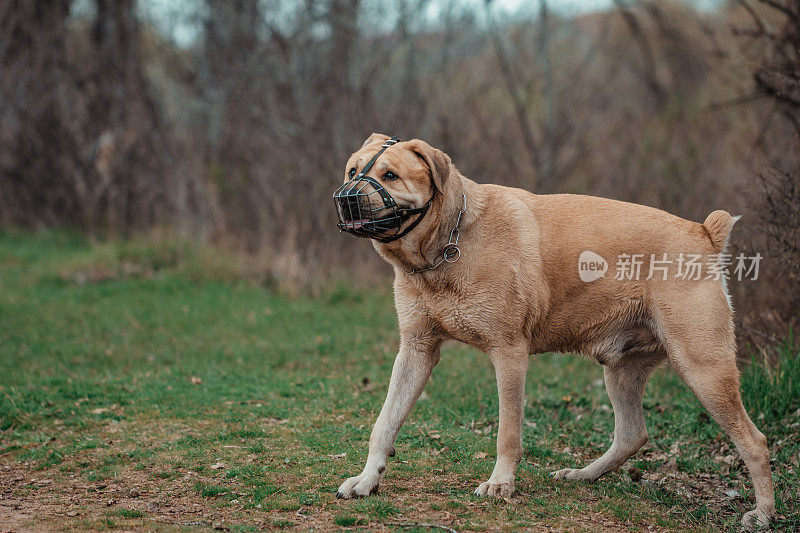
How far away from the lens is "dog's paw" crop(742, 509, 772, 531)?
15.7 feet

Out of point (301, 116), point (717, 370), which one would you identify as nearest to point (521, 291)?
point (717, 370)

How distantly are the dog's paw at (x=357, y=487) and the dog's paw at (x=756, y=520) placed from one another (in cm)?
234

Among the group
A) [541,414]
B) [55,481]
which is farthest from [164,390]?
[541,414]

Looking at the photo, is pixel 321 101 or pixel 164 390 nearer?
pixel 164 390

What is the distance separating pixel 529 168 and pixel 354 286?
187 inches

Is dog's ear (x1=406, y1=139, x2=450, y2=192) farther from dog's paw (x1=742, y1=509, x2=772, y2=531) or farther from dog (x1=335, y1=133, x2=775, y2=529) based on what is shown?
dog's paw (x1=742, y1=509, x2=772, y2=531)

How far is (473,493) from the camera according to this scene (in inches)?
196

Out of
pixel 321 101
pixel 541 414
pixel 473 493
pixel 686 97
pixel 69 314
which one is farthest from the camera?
pixel 686 97

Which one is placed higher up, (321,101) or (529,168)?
(321,101)

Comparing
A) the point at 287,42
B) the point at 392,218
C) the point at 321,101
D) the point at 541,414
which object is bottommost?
the point at 541,414

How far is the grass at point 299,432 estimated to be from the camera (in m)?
4.79

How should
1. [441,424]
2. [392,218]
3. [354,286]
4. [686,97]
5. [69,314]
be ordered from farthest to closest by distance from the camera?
[686,97]
[354,286]
[69,314]
[441,424]
[392,218]

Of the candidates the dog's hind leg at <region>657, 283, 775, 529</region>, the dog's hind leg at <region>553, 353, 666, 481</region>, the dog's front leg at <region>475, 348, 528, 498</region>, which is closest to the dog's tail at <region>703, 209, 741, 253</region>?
the dog's hind leg at <region>657, 283, 775, 529</region>

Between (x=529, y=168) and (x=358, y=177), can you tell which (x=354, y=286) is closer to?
(x=529, y=168)
